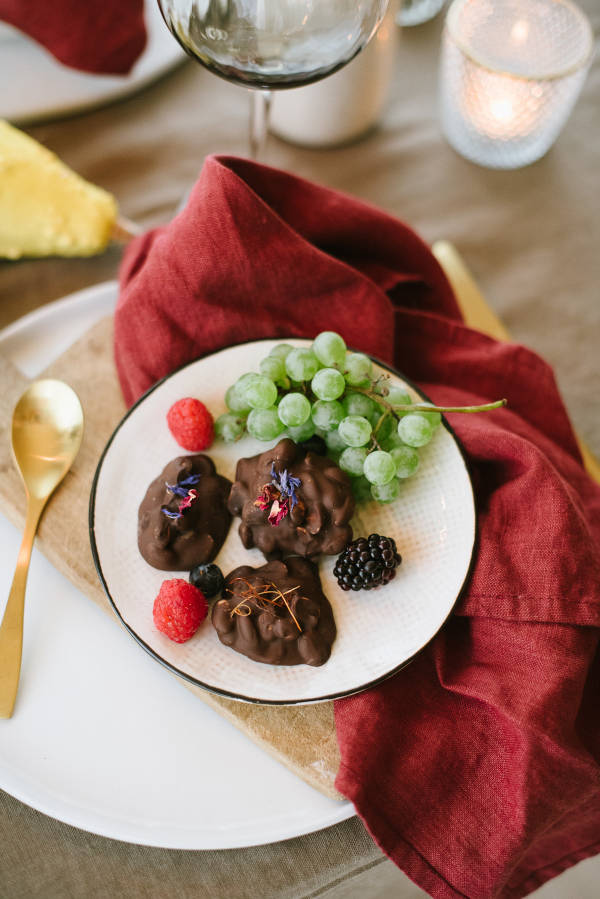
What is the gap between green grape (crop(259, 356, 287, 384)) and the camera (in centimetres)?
67

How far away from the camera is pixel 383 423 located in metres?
0.68

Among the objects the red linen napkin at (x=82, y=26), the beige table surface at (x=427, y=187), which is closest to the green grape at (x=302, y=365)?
the beige table surface at (x=427, y=187)

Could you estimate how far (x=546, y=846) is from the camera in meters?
0.67

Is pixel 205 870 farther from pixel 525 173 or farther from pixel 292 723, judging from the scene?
pixel 525 173

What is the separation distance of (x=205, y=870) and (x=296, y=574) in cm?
29

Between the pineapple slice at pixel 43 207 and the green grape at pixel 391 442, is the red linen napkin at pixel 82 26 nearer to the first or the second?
the pineapple slice at pixel 43 207

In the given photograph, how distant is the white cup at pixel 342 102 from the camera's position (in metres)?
0.93

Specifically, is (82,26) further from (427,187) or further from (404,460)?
(404,460)

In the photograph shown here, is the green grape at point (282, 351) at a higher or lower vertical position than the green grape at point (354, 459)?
higher

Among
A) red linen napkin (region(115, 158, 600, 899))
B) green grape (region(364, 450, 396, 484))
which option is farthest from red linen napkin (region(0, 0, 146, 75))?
green grape (region(364, 450, 396, 484))

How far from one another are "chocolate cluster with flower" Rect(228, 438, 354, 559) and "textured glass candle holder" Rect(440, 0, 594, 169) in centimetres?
63

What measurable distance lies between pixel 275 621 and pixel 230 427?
0.71 feet

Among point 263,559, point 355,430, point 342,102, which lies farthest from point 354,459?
point 342,102

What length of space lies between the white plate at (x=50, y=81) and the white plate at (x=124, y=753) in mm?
768
